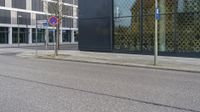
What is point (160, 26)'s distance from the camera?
21.2m

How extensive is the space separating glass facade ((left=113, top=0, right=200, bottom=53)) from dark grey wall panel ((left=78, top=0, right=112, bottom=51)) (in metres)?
0.63

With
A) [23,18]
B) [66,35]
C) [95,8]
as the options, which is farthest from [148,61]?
[66,35]

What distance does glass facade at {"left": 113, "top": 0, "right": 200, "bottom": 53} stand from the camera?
19.7 metres

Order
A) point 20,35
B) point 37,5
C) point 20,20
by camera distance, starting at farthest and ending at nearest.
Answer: point 37,5
point 20,35
point 20,20

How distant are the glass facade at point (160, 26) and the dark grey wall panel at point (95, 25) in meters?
0.63

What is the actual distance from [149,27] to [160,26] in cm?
83

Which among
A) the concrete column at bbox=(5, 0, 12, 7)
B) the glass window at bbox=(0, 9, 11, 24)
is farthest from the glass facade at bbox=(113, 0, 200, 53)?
the concrete column at bbox=(5, 0, 12, 7)

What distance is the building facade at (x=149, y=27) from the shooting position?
19.8 meters

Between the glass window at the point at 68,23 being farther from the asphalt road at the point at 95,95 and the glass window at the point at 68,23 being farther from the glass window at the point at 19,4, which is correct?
the asphalt road at the point at 95,95

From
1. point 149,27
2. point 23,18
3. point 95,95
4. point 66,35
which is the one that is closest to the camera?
point 95,95

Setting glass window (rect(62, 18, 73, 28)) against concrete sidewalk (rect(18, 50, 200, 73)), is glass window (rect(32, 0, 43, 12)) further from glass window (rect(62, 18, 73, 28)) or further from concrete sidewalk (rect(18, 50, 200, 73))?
concrete sidewalk (rect(18, 50, 200, 73))

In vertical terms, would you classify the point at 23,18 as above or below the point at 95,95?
above

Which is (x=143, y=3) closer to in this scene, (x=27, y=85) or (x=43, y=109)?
(x=27, y=85)

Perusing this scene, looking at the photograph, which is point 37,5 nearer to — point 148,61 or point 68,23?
point 68,23
